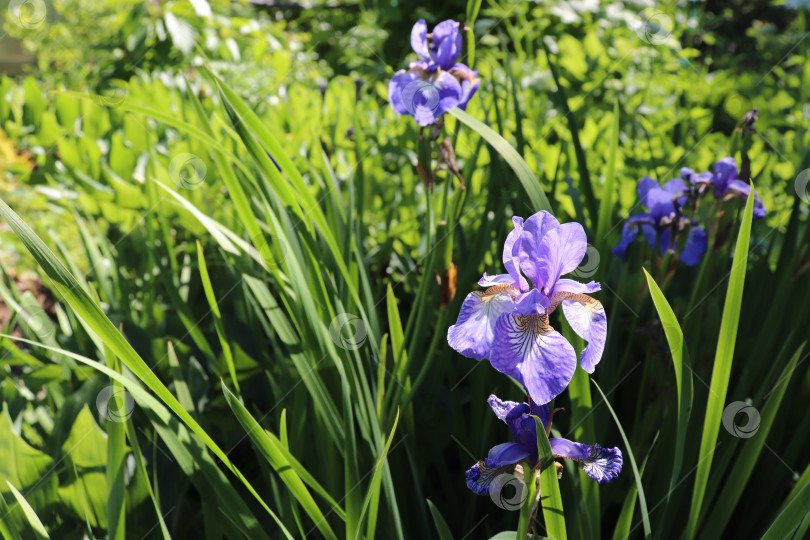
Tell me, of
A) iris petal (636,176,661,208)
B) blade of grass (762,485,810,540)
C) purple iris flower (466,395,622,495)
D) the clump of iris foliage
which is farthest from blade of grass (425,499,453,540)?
iris petal (636,176,661,208)

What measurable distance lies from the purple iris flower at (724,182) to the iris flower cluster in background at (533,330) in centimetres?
65

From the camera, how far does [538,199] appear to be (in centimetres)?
85

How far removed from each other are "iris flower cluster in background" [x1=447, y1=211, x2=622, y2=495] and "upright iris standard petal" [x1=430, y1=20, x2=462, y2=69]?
590 millimetres

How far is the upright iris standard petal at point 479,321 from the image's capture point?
625mm

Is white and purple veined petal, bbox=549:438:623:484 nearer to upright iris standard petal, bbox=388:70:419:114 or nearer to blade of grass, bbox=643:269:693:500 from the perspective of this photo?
blade of grass, bbox=643:269:693:500

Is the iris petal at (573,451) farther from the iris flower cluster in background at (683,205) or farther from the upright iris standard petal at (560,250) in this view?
the iris flower cluster in background at (683,205)

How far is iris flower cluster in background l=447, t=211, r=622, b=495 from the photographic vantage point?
0.61 metres

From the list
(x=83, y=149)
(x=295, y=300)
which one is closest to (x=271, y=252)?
(x=295, y=300)

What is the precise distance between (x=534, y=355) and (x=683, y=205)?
0.79 metres

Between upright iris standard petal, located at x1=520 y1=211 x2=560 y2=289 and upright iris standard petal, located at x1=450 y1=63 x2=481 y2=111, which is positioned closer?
upright iris standard petal, located at x1=520 y1=211 x2=560 y2=289

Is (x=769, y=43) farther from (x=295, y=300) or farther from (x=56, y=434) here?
(x=56, y=434)

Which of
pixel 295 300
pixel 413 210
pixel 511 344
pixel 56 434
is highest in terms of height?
pixel 511 344

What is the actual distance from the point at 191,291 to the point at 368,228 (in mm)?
533

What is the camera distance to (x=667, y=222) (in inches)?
47.1
